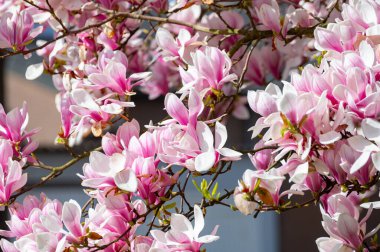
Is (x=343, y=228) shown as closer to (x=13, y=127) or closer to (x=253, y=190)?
(x=253, y=190)

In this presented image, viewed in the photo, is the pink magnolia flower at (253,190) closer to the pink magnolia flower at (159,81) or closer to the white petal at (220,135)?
the white petal at (220,135)

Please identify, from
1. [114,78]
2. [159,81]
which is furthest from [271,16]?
[159,81]

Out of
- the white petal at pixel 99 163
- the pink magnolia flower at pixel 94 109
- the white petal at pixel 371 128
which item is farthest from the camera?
the pink magnolia flower at pixel 94 109

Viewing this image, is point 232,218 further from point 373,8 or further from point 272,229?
point 373,8

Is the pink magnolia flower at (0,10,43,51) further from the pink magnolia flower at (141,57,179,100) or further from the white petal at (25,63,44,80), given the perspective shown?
the pink magnolia flower at (141,57,179,100)

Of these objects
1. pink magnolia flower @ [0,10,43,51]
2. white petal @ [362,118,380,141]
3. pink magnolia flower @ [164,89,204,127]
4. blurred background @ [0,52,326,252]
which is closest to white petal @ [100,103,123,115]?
pink magnolia flower @ [164,89,204,127]

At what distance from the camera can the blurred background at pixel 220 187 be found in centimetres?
315

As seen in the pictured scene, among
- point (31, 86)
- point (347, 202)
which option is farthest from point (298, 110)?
point (31, 86)

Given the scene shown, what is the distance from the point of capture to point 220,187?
3297 millimetres

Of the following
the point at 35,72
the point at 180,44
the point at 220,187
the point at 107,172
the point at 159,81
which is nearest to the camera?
the point at 107,172

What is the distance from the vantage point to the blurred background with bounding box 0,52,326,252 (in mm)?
3148

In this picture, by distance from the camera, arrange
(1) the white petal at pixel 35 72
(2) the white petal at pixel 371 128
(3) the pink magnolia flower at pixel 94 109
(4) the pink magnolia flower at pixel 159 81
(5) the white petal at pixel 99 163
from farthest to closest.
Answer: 1. (4) the pink magnolia flower at pixel 159 81
2. (1) the white petal at pixel 35 72
3. (3) the pink magnolia flower at pixel 94 109
4. (5) the white petal at pixel 99 163
5. (2) the white petal at pixel 371 128

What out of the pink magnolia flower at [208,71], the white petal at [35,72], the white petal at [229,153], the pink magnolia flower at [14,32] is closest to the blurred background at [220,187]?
the white petal at [35,72]

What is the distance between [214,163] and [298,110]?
114 mm
